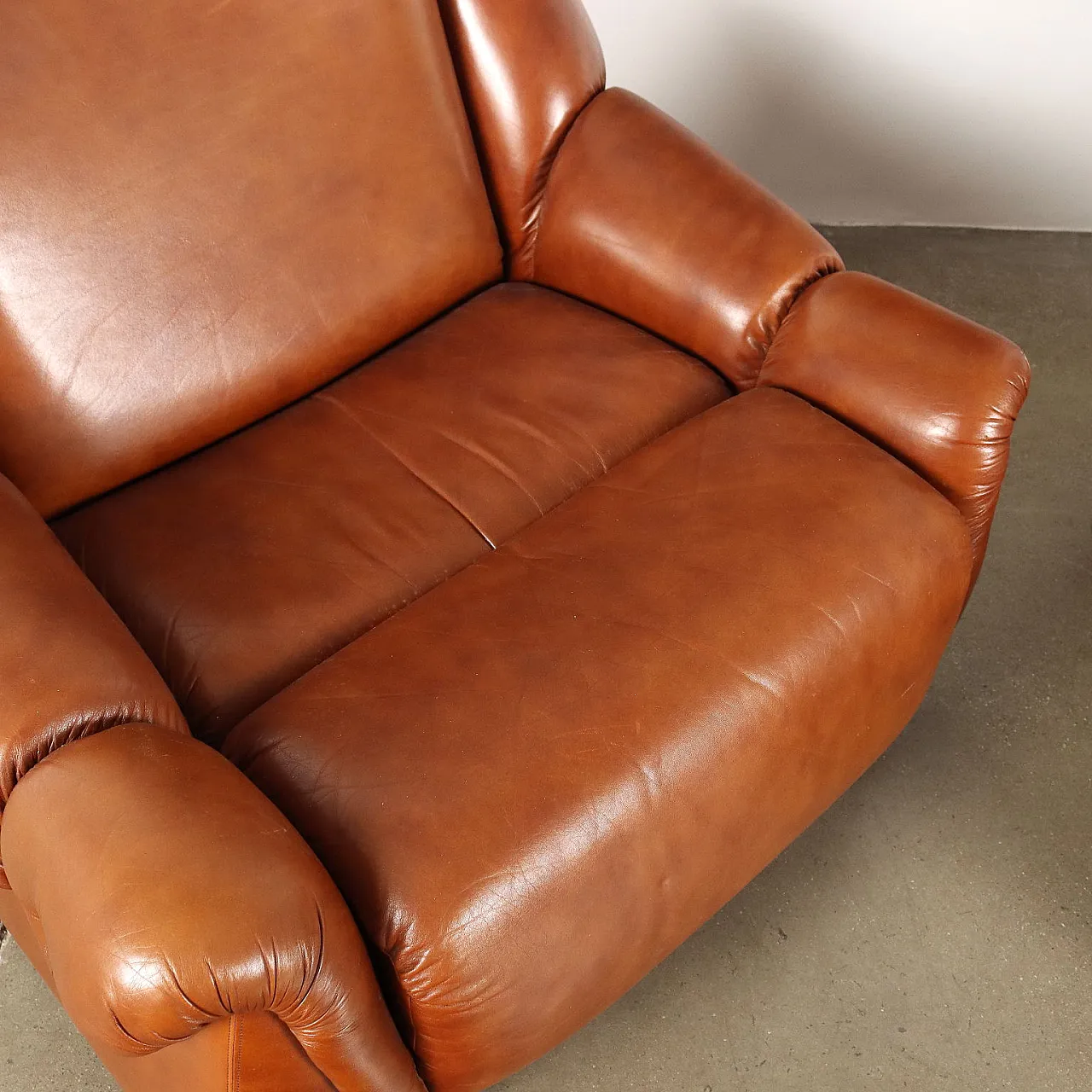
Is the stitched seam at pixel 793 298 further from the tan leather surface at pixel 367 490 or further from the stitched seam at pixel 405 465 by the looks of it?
the stitched seam at pixel 405 465

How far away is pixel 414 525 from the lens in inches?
56.3

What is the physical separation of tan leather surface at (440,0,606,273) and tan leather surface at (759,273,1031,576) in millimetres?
443

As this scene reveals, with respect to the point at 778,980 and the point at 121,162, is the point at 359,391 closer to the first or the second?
the point at 121,162

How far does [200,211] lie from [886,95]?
1.48 metres

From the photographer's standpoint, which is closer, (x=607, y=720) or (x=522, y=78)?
(x=607, y=720)

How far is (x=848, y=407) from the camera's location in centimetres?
147

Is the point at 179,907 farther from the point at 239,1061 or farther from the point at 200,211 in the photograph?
the point at 200,211

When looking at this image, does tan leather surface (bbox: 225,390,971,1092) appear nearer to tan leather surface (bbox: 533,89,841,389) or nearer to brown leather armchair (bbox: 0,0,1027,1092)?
brown leather armchair (bbox: 0,0,1027,1092)

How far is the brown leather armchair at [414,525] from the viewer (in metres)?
1.04

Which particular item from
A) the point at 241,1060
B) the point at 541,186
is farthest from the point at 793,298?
the point at 241,1060

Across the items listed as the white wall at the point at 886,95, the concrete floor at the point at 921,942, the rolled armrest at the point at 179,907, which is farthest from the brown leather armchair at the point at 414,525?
the white wall at the point at 886,95

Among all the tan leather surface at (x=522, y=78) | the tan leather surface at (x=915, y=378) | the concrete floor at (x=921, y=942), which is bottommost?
the concrete floor at (x=921, y=942)

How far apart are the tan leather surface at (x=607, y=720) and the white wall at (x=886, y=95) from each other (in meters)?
1.22

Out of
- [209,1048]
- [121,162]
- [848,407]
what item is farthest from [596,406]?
[209,1048]
